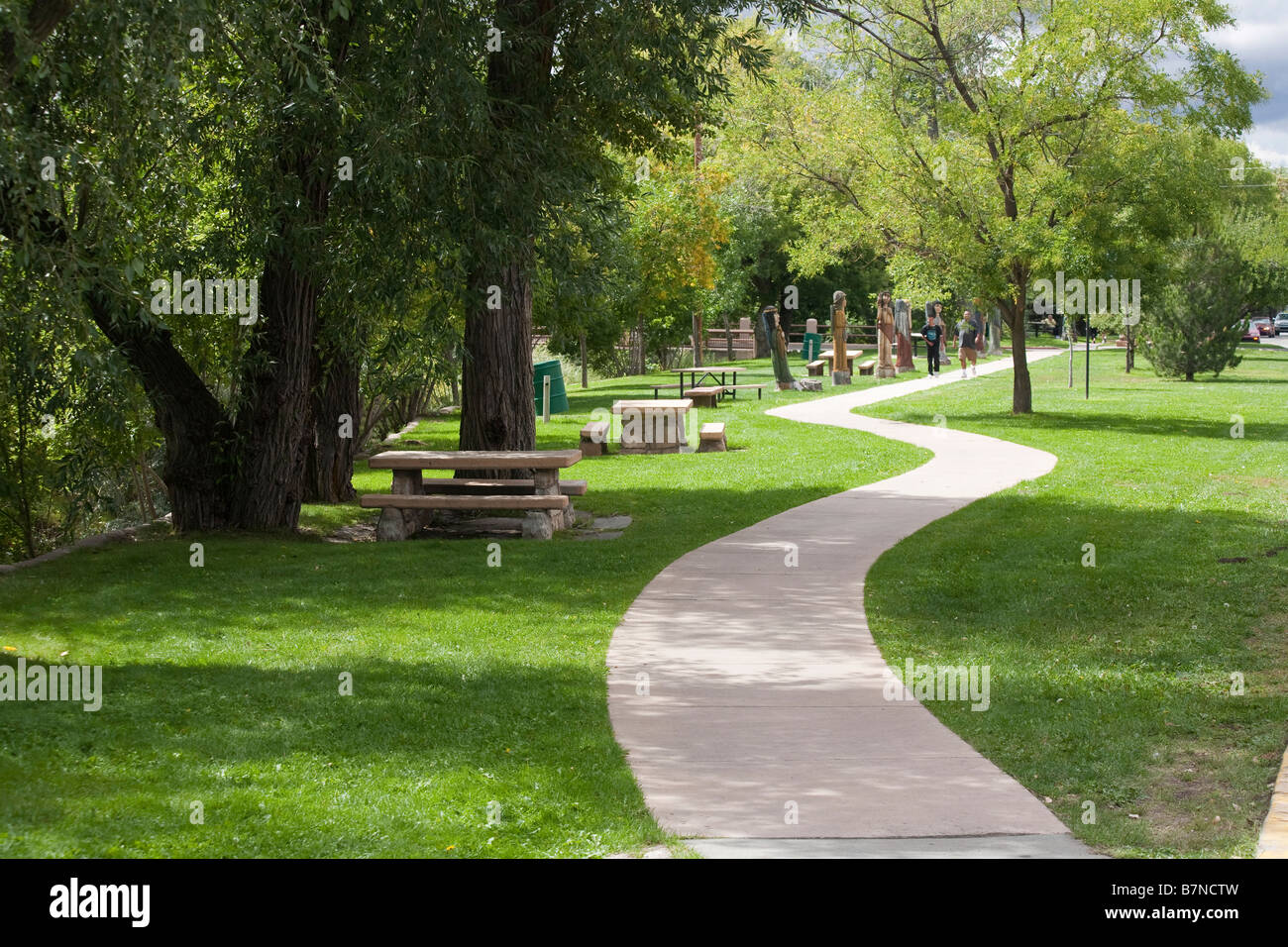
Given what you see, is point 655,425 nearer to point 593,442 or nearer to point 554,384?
point 593,442

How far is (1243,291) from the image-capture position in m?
36.5

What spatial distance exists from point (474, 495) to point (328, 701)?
685 centimetres

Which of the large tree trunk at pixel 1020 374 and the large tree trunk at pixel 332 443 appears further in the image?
the large tree trunk at pixel 1020 374

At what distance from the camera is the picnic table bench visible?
13328 millimetres

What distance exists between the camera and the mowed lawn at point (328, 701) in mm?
5453

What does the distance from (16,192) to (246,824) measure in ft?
14.7

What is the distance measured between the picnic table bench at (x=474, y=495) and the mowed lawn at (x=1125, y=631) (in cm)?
347

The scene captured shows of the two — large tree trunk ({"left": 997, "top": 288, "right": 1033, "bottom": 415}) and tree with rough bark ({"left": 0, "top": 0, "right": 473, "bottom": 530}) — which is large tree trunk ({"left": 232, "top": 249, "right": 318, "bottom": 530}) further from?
large tree trunk ({"left": 997, "top": 288, "right": 1033, "bottom": 415})

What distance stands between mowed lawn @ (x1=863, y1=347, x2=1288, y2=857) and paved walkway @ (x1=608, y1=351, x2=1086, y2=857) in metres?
0.27

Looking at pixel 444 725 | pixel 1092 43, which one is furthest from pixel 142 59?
pixel 1092 43

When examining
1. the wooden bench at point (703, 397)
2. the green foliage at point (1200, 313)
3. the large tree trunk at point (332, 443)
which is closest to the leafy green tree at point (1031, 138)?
the wooden bench at point (703, 397)

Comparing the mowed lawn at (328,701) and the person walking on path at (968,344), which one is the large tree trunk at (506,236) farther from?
the person walking on path at (968,344)

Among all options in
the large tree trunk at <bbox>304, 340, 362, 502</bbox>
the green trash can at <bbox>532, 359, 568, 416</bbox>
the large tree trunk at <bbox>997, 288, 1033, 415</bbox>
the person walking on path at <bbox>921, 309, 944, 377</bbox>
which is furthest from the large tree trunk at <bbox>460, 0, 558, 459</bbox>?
the person walking on path at <bbox>921, 309, 944, 377</bbox>

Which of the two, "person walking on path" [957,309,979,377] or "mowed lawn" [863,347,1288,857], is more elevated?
"person walking on path" [957,309,979,377]
